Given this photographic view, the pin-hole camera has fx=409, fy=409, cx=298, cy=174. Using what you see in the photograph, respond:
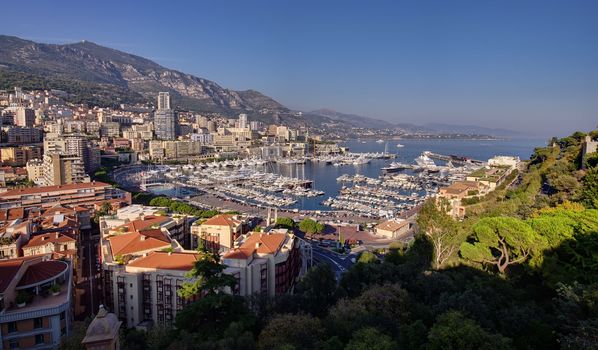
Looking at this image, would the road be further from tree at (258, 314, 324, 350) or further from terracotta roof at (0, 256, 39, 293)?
tree at (258, 314, 324, 350)

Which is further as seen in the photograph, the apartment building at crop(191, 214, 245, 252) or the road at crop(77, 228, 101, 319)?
the apartment building at crop(191, 214, 245, 252)

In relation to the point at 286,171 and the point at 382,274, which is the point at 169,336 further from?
the point at 286,171

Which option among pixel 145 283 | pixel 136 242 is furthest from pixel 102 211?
pixel 145 283

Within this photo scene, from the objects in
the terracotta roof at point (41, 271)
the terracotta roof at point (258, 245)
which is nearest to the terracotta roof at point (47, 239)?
the terracotta roof at point (41, 271)

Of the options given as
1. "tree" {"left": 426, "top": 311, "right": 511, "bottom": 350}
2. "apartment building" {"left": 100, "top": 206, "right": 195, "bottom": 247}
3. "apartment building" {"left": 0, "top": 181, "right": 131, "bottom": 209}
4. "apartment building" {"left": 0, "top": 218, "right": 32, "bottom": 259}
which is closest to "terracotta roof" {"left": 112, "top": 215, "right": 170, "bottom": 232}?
"apartment building" {"left": 100, "top": 206, "right": 195, "bottom": 247}

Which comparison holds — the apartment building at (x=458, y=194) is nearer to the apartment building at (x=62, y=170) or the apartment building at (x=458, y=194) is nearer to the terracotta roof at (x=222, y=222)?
the terracotta roof at (x=222, y=222)

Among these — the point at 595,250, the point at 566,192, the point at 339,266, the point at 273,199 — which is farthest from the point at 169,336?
the point at 273,199
